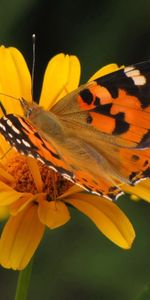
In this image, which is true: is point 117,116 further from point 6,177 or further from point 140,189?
point 6,177

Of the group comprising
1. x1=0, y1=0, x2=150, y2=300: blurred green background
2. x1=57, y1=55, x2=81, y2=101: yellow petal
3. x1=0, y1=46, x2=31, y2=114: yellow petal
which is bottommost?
x1=0, y1=0, x2=150, y2=300: blurred green background

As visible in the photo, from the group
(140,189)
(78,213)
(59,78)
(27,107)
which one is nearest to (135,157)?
(140,189)

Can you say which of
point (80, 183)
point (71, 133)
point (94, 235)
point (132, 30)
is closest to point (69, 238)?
point (94, 235)

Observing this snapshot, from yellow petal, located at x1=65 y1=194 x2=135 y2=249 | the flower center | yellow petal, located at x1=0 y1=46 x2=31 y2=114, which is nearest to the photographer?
yellow petal, located at x1=65 y1=194 x2=135 y2=249

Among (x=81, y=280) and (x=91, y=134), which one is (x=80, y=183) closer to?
(x=91, y=134)

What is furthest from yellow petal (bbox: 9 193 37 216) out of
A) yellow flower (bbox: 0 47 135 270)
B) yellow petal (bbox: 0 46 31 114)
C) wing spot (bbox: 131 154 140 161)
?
yellow petal (bbox: 0 46 31 114)

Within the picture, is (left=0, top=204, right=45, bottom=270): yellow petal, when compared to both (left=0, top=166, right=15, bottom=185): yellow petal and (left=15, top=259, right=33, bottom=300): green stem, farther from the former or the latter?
(left=0, top=166, right=15, bottom=185): yellow petal

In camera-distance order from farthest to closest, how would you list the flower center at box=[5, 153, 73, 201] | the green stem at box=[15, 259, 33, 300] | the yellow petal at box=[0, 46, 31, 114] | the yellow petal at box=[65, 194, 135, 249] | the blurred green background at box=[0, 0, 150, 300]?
the blurred green background at box=[0, 0, 150, 300], the yellow petal at box=[0, 46, 31, 114], the flower center at box=[5, 153, 73, 201], the yellow petal at box=[65, 194, 135, 249], the green stem at box=[15, 259, 33, 300]

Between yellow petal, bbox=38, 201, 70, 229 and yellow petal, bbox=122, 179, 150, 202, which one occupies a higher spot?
yellow petal, bbox=38, 201, 70, 229
